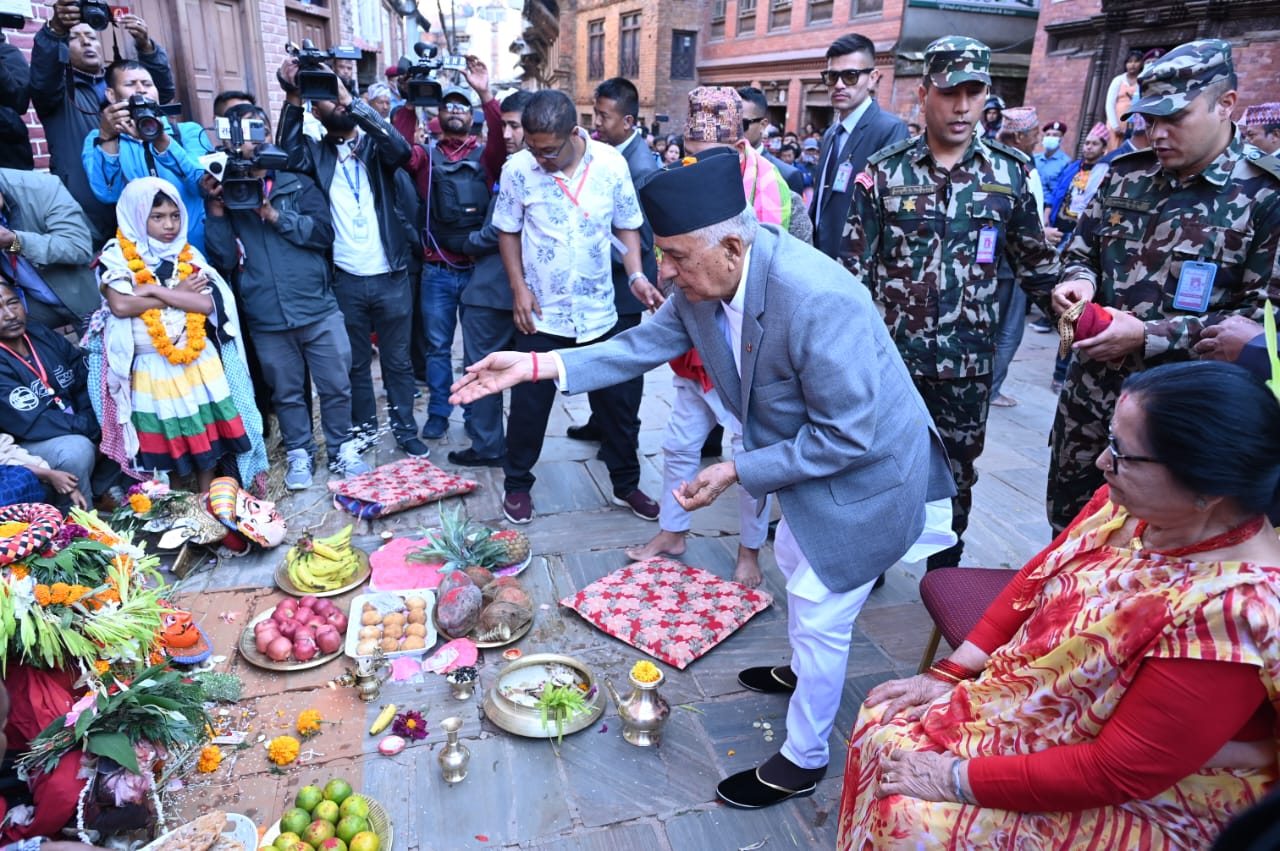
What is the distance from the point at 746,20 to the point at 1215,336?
23.2 meters

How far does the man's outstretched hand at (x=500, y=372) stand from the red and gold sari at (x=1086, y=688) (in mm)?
1431

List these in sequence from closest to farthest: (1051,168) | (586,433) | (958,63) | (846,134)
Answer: (958,63)
(846,134)
(586,433)
(1051,168)

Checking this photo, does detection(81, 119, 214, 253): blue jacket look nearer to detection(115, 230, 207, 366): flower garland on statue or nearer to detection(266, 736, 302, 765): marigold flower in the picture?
detection(115, 230, 207, 366): flower garland on statue

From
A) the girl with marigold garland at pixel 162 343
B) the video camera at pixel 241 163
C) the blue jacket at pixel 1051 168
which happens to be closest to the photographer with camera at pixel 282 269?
the video camera at pixel 241 163

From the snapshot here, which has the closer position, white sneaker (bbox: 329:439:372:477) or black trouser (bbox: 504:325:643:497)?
black trouser (bbox: 504:325:643:497)

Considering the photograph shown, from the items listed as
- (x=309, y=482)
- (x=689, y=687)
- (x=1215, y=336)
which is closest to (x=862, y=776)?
(x=689, y=687)

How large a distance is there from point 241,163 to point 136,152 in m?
0.76

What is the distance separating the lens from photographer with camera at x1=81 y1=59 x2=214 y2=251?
4.07 m

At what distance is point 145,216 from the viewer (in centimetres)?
376

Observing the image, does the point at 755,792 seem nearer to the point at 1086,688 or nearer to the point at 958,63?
the point at 1086,688

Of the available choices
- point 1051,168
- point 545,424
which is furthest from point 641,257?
point 1051,168

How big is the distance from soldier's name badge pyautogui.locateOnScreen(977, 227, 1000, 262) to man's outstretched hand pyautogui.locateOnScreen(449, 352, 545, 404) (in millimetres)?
1694

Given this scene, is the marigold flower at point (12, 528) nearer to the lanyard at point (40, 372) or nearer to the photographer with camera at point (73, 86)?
the lanyard at point (40, 372)

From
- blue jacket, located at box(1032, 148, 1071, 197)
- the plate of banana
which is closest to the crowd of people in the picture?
the plate of banana
